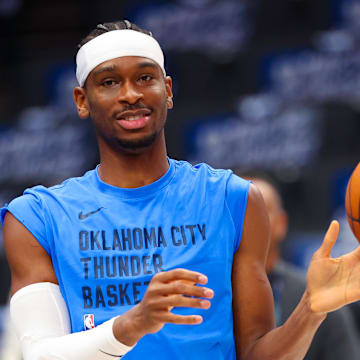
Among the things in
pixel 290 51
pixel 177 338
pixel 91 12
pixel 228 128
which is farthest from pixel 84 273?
pixel 91 12

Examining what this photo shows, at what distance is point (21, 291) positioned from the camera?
2508mm

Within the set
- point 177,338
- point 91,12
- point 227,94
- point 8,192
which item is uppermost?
point 91,12

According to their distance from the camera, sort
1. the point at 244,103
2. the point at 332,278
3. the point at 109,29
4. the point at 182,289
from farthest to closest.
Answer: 1. the point at 244,103
2. the point at 109,29
3. the point at 332,278
4. the point at 182,289

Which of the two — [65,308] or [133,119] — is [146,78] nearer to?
[133,119]

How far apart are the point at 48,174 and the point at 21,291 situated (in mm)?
6609

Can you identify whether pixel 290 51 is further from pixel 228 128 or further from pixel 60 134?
Answer: pixel 60 134

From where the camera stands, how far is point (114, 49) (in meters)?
2.66

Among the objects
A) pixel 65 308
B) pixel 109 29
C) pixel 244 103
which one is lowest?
pixel 65 308

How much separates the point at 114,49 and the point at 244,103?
633 centimetres

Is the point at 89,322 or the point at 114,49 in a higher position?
the point at 114,49

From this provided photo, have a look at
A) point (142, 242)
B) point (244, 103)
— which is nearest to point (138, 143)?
point (142, 242)

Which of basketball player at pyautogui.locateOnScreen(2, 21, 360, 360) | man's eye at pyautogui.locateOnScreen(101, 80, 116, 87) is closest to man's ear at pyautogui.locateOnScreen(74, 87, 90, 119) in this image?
basketball player at pyautogui.locateOnScreen(2, 21, 360, 360)

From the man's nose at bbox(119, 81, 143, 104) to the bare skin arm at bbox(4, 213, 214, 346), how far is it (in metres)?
0.47

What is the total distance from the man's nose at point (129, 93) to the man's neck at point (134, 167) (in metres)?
0.18
